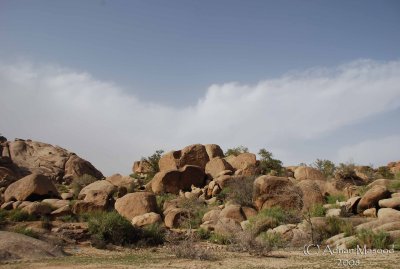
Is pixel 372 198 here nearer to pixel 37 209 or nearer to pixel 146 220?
pixel 146 220

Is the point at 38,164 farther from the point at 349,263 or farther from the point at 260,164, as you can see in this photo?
the point at 349,263

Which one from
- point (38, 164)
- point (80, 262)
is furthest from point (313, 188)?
point (38, 164)

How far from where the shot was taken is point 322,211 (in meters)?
20.8

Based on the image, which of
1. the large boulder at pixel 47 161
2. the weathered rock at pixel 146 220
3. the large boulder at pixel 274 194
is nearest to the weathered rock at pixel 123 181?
the large boulder at pixel 47 161

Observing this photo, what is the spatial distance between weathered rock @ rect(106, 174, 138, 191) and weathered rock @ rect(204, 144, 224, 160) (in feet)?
28.5

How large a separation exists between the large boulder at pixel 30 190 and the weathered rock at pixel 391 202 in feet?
66.2

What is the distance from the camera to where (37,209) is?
20.8 m

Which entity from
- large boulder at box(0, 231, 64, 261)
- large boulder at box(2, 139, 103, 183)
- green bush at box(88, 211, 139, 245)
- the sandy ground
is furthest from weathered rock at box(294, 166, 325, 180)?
large boulder at box(0, 231, 64, 261)

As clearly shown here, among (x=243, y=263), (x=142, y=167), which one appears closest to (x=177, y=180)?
(x=142, y=167)

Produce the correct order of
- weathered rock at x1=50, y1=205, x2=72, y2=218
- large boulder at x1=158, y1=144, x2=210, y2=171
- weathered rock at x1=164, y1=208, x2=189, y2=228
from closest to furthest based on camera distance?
weathered rock at x1=50, y1=205, x2=72, y2=218
weathered rock at x1=164, y1=208, x2=189, y2=228
large boulder at x1=158, y1=144, x2=210, y2=171

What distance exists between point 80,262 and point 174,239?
789cm

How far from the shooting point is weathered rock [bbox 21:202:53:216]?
20.6m

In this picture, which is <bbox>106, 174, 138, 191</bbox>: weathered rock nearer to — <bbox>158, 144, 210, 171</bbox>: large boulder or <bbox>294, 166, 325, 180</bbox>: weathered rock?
<bbox>158, 144, 210, 171</bbox>: large boulder

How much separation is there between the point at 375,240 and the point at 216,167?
2285cm
